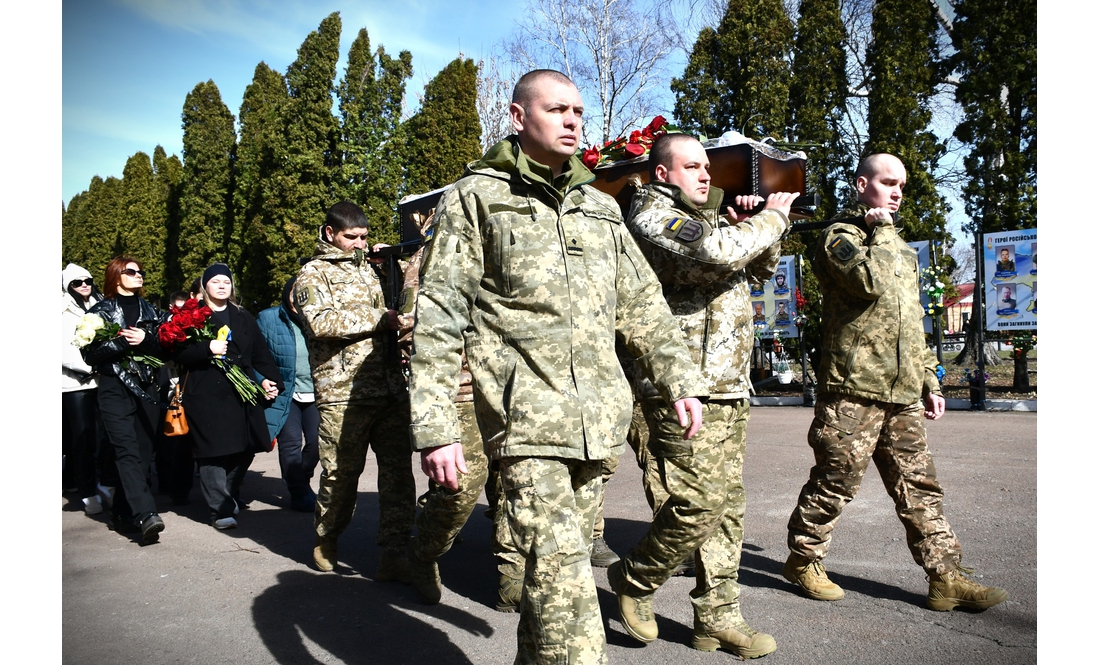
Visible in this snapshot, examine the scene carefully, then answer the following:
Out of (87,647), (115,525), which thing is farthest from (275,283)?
(87,647)

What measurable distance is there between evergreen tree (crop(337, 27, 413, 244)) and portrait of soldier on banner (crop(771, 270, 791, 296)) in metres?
8.73

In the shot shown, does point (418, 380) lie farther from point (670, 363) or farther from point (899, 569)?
point (899, 569)

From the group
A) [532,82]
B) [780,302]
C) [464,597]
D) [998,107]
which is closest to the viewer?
[532,82]

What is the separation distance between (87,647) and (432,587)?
5.20 ft

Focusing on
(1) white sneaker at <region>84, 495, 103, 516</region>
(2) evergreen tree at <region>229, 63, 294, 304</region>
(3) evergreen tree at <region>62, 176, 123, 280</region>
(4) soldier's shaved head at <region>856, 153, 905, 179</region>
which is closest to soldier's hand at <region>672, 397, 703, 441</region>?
(4) soldier's shaved head at <region>856, 153, 905, 179</region>

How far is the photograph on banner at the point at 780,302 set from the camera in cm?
1412

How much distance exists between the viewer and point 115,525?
21.5 ft

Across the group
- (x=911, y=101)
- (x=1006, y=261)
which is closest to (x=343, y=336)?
(x=1006, y=261)

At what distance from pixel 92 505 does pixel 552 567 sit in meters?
6.06

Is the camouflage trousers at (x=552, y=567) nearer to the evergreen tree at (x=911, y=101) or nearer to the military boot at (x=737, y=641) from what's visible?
the military boot at (x=737, y=641)

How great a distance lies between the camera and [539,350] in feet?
8.59

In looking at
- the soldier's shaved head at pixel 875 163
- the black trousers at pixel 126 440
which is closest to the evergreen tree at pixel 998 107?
the soldier's shaved head at pixel 875 163

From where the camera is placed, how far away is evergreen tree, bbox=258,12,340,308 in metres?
19.4

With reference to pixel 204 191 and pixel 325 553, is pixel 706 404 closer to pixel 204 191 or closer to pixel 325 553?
pixel 325 553
